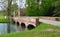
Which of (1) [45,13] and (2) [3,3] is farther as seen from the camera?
(1) [45,13]

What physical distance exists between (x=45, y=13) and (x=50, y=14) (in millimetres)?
1517

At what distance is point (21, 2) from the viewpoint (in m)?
16.4

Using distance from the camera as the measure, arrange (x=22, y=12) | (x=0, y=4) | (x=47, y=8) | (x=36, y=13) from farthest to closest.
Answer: (x=22, y=12), (x=36, y=13), (x=47, y=8), (x=0, y=4)

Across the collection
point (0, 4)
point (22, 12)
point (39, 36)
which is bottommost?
point (22, 12)

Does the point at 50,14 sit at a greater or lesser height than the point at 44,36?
lesser

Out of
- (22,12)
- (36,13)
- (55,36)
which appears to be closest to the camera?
(55,36)

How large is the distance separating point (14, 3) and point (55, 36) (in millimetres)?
4473

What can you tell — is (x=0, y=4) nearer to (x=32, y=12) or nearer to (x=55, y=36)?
(x=55, y=36)

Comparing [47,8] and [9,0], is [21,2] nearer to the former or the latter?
[9,0]

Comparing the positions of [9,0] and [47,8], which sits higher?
→ [9,0]

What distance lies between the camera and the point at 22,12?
65812 mm

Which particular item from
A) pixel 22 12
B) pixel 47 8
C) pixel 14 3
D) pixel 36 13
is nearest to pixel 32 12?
pixel 36 13

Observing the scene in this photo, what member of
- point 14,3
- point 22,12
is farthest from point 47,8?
point 14,3

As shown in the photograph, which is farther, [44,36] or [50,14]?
[50,14]
